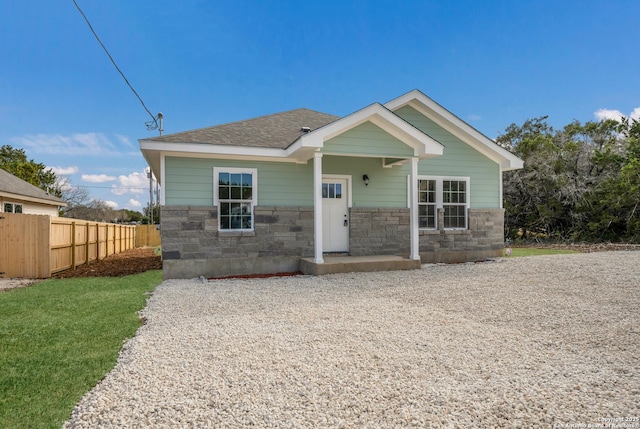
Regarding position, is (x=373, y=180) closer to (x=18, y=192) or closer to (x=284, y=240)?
(x=284, y=240)

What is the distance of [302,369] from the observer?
3.08 meters

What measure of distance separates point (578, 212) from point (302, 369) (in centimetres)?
1664

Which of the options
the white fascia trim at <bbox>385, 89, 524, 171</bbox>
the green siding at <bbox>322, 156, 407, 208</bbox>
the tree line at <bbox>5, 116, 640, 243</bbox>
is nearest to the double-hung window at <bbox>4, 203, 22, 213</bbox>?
the green siding at <bbox>322, 156, 407, 208</bbox>

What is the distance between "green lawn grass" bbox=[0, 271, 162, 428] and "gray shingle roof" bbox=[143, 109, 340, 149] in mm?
3586

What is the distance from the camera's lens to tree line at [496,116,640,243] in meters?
14.1

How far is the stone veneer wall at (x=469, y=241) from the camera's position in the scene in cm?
1035

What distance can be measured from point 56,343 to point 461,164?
10370 mm

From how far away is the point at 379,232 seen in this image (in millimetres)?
9938

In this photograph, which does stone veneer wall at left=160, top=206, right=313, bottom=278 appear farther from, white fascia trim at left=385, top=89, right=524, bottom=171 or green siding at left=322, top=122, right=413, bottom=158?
white fascia trim at left=385, top=89, right=524, bottom=171

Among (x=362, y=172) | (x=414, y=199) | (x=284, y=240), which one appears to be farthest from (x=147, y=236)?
(x=414, y=199)

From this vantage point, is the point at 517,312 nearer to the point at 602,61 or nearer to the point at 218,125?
the point at 218,125

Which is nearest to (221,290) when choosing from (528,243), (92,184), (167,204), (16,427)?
(167,204)

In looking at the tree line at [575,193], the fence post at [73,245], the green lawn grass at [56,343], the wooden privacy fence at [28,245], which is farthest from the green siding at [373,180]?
the tree line at [575,193]

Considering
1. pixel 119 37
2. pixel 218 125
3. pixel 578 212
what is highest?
pixel 119 37
